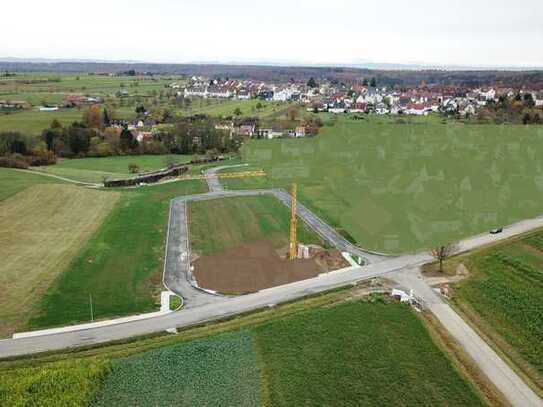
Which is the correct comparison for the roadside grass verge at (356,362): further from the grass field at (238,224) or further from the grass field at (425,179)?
the grass field at (425,179)

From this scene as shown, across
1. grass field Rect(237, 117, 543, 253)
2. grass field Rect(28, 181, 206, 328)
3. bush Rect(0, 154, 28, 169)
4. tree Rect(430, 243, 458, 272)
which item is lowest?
bush Rect(0, 154, 28, 169)

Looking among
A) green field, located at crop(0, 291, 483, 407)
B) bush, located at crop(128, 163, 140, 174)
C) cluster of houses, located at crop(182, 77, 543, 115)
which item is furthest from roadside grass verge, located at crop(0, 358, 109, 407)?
cluster of houses, located at crop(182, 77, 543, 115)

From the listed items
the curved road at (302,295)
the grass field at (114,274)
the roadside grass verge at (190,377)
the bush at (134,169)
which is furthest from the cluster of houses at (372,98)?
the roadside grass verge at (190,377)

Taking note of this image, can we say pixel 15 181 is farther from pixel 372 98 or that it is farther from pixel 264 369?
pixel 372 98

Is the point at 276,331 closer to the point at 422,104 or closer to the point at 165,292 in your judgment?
the point at 165,292

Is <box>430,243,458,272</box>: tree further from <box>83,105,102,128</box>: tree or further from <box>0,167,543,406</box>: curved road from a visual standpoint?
<box>83,105,102,128</box>: tree

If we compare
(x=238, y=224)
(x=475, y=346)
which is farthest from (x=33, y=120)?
(x=475, y=346)
